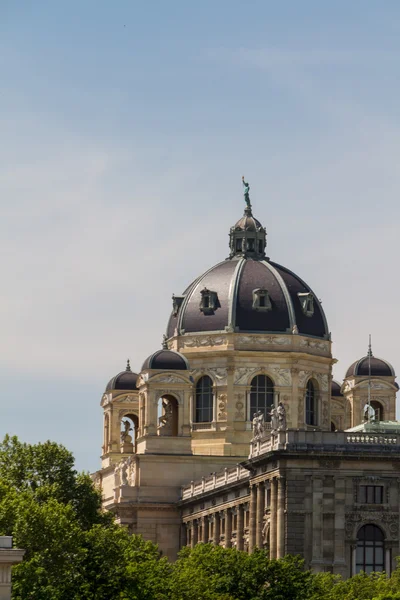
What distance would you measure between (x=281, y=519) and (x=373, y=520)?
19.7 ft

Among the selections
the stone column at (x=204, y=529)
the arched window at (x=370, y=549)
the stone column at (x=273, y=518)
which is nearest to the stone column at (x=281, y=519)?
the stone column at (x=273, y=518)

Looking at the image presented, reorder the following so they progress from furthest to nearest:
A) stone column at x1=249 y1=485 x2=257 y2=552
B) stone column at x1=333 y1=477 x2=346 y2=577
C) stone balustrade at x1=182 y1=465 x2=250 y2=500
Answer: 1. stone balustrade at x1=182 y1=465 x2=250 y2=500
2. stone column at x1=249 y1=485 x2=257 y2=552
3. stone column at x1=333 y1=477 x2=346 y2=577

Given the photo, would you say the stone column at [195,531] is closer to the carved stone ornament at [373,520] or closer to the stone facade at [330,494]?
the stone facade at [330,494]

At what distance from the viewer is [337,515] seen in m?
159

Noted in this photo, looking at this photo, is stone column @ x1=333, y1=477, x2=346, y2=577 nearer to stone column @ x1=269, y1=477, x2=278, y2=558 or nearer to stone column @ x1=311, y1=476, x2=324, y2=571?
stone column @ x1=311, y1=476, x2=324, y2=571

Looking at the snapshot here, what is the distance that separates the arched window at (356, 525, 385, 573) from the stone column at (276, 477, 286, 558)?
4947 mm

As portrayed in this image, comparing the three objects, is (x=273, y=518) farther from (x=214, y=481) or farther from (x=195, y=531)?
(x=195, y=531)

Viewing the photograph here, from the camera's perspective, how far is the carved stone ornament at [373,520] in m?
159

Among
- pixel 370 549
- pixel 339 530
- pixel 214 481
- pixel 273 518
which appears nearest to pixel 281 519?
pixel 273 518

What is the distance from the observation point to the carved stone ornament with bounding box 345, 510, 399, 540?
159 metres

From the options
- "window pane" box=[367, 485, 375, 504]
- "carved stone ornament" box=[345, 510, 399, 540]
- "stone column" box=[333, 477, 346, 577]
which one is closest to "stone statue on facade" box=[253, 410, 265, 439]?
"stone column" box=[333, 477, 346, 577]

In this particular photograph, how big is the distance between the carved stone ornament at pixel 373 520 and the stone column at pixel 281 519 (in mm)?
4209

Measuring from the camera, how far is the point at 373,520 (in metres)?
159

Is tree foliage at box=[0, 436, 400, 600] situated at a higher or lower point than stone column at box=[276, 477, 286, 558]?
lower
